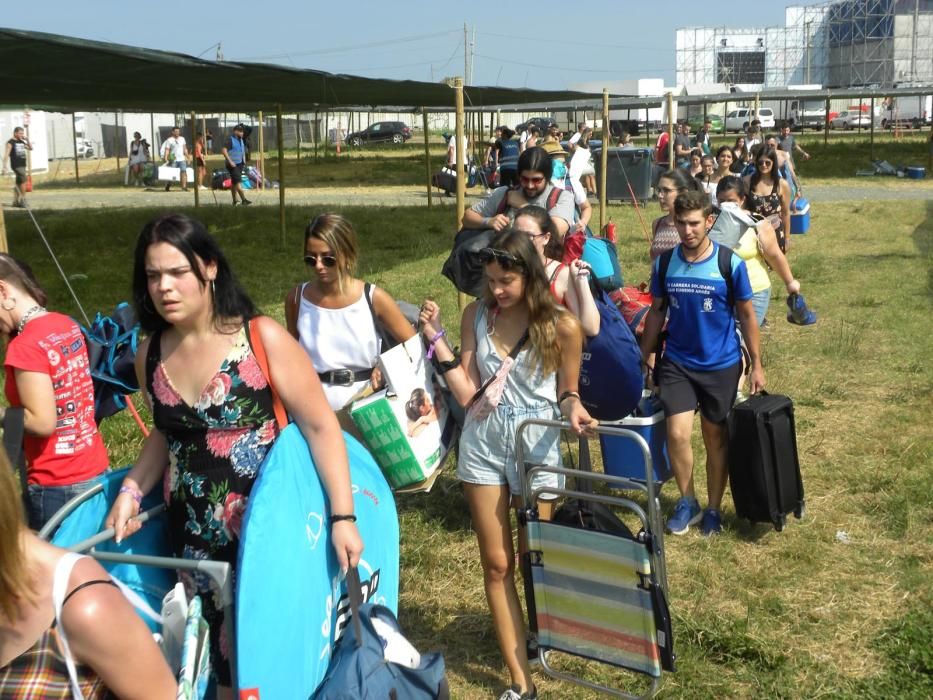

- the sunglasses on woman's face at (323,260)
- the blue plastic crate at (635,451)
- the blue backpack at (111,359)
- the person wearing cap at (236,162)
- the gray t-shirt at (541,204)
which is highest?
the person wearing cap at (236,162)

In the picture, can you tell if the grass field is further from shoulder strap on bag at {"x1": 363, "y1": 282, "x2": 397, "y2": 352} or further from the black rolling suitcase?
shoulder strap on bag at {"x1": 363, "y1": 282, "x2": 397, "y2": 352}

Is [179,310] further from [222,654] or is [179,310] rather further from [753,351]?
[753,351]

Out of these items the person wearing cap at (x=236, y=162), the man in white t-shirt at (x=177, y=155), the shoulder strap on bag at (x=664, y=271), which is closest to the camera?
the shoulder strap on bag at (x=664, y=271)

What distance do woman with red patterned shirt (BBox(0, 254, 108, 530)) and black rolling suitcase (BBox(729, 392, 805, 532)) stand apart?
9.67 ft

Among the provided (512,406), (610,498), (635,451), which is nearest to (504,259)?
(512,406)

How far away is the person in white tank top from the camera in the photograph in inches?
173

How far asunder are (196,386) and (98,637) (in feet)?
3.23

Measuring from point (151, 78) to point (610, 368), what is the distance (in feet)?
27.4

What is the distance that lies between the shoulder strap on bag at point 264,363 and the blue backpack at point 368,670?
45 cm

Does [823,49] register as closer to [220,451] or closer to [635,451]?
[635,451]

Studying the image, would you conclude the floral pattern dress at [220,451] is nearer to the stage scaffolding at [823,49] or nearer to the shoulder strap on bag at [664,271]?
the shoulder strap on bag at [664,271]

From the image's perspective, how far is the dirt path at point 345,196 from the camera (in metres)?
24.5

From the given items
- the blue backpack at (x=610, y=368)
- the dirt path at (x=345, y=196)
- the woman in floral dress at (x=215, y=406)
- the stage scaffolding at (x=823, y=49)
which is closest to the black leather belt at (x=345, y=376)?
the blue backpack at (x=610, y=368)

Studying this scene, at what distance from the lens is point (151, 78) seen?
11164 mm
